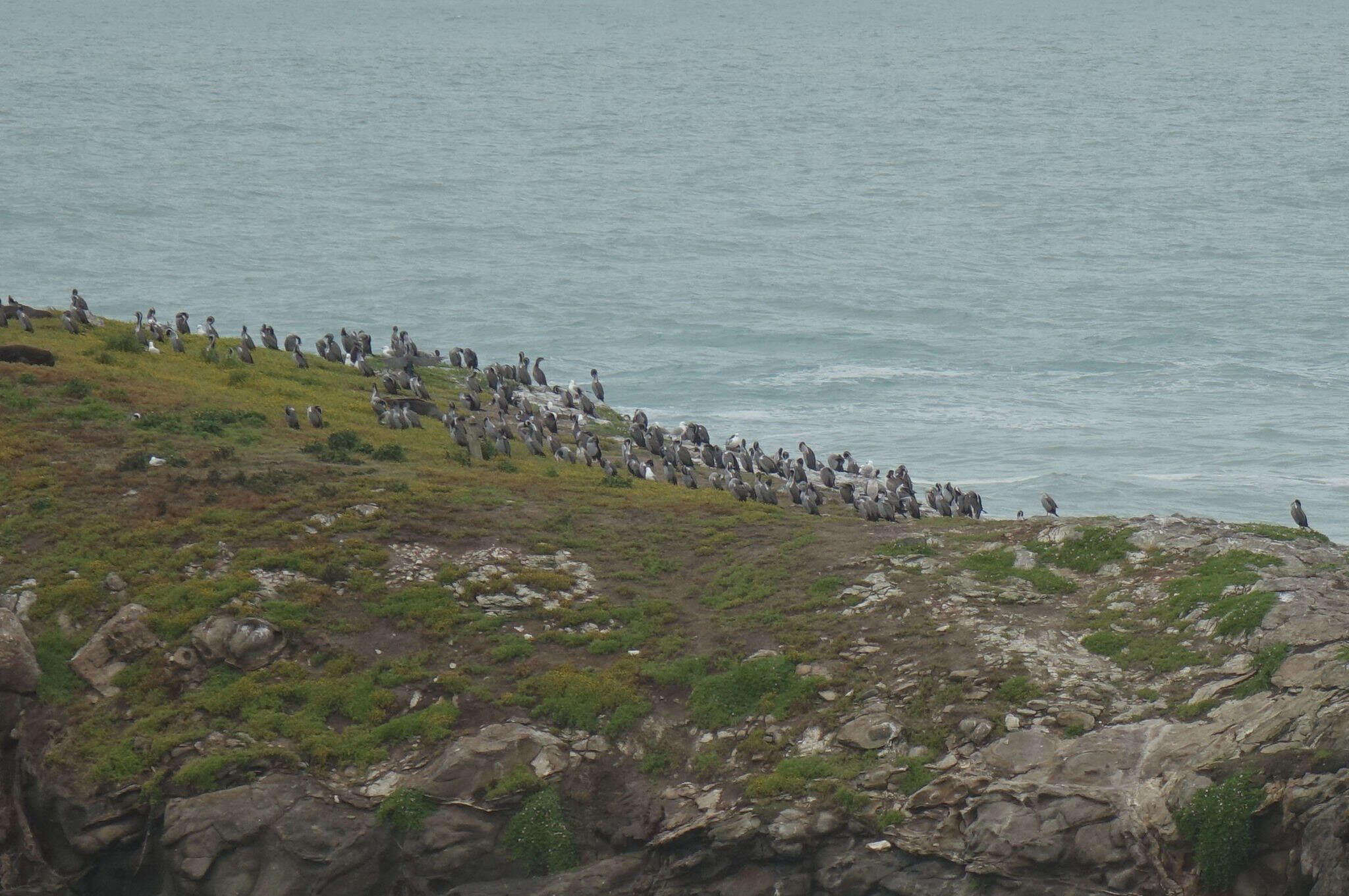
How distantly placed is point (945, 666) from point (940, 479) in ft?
122

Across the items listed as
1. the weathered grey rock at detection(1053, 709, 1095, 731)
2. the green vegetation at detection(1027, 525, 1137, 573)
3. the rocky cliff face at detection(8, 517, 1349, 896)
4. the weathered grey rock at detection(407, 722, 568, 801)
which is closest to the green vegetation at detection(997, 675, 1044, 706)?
the rocky cliff face at detection(8, 517, 1349, 896)

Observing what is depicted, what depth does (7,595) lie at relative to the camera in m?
25.9

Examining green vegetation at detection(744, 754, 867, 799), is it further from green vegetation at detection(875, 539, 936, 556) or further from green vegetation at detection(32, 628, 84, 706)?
green vegetation at detection(32, 628, 84, 706)

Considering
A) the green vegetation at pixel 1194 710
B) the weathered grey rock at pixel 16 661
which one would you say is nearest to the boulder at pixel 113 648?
the weathered grey rock at pixel 16 661

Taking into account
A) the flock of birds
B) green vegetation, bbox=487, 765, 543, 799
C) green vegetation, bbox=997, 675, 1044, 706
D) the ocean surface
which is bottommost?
green vegetation, bbox=487, 765, 543, 799

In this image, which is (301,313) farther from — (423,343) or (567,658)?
(567,658)

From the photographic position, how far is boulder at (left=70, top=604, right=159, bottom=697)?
24625 mm

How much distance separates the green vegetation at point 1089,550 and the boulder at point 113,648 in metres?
16.0

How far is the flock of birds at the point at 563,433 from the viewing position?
3866 cm

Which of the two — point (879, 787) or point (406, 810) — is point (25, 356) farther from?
point (879, 787)

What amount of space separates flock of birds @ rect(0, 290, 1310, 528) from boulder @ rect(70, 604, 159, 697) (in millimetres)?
12175

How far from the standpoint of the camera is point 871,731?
22.4 meters

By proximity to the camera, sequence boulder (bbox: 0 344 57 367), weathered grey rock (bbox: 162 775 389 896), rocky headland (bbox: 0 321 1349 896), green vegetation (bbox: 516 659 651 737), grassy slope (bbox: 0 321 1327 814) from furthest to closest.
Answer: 1. boulder (bbox: 0 344 57 367)
2. green vegetation (bbox: 516 659 651 737)
3. grassy slope (bbox: 0 321 1327 814)
4. weathered grey rock (bbox: 162 775 389 896)
5. rocky headland (bbox: 0 321 1349 896)

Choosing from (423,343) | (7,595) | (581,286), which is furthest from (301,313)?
(7,595)
